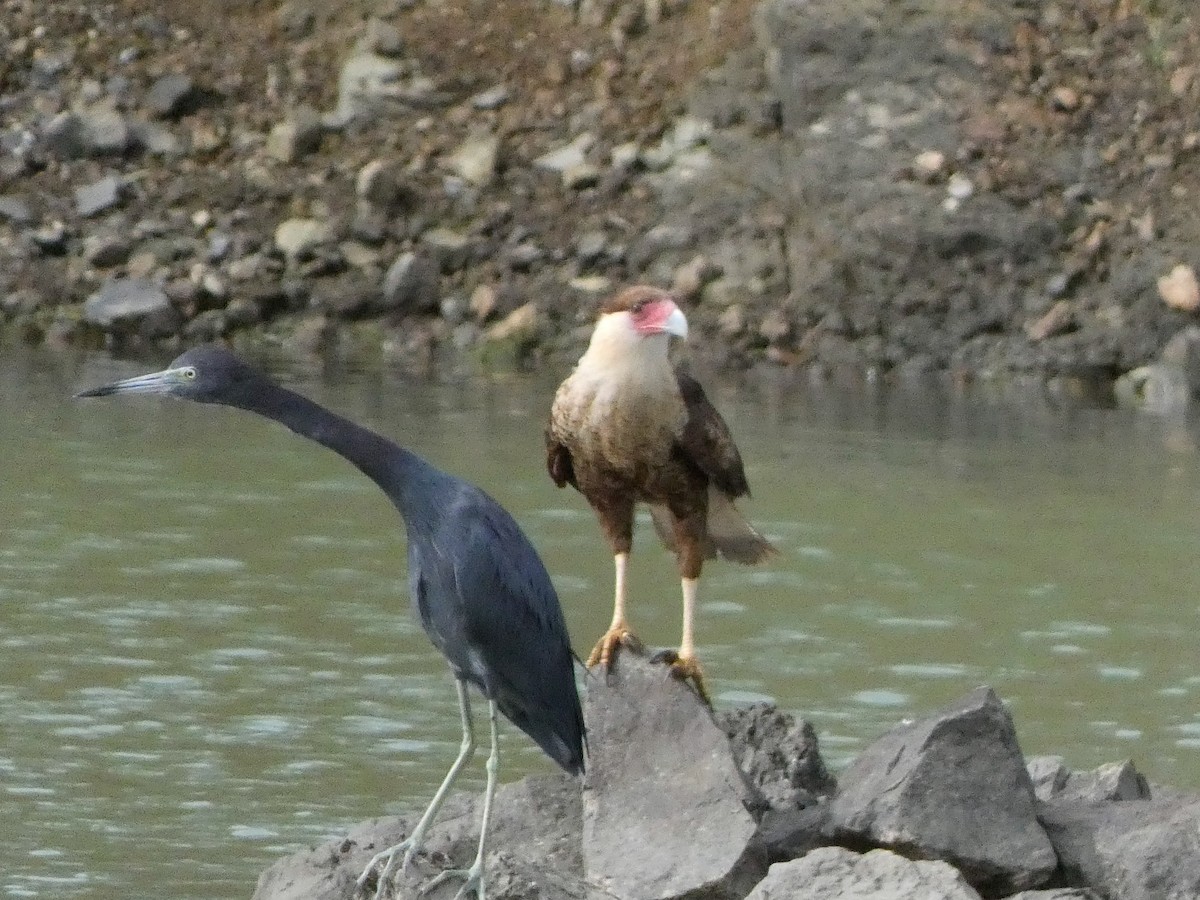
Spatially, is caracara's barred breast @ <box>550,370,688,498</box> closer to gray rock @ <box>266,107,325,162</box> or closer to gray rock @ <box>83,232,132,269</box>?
gray rock @ <box>83,232,132,269</box>

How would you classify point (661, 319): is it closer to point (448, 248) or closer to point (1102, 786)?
point (1102, 786)

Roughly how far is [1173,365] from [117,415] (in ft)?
24.7

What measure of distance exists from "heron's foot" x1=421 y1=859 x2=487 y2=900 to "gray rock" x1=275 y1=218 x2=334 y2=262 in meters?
13.7

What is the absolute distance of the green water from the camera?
8750 millimetres

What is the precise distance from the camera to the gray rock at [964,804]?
6355mm

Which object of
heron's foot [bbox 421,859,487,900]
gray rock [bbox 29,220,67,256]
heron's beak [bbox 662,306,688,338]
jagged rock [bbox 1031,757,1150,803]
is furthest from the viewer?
gray rock [bbox 29,220,67,256]

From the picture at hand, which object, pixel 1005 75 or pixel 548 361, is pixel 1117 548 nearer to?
pixel 548 361

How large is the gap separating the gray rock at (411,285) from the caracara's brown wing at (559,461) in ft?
39.3

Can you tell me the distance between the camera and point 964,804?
6395mm

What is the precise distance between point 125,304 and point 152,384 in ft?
42.7

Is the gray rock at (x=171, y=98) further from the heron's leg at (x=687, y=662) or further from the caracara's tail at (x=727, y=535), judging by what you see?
the heron's leg at (x=687, y=662)

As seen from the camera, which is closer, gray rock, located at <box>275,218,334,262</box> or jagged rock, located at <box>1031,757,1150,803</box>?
jagged rock, located at <box>1031,757,1150,803</box>

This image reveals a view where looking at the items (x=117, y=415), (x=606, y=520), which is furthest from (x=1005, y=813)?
(x=117, y=415)

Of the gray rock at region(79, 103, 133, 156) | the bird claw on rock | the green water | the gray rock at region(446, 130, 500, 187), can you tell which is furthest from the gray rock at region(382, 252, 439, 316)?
the bird claw on rock
